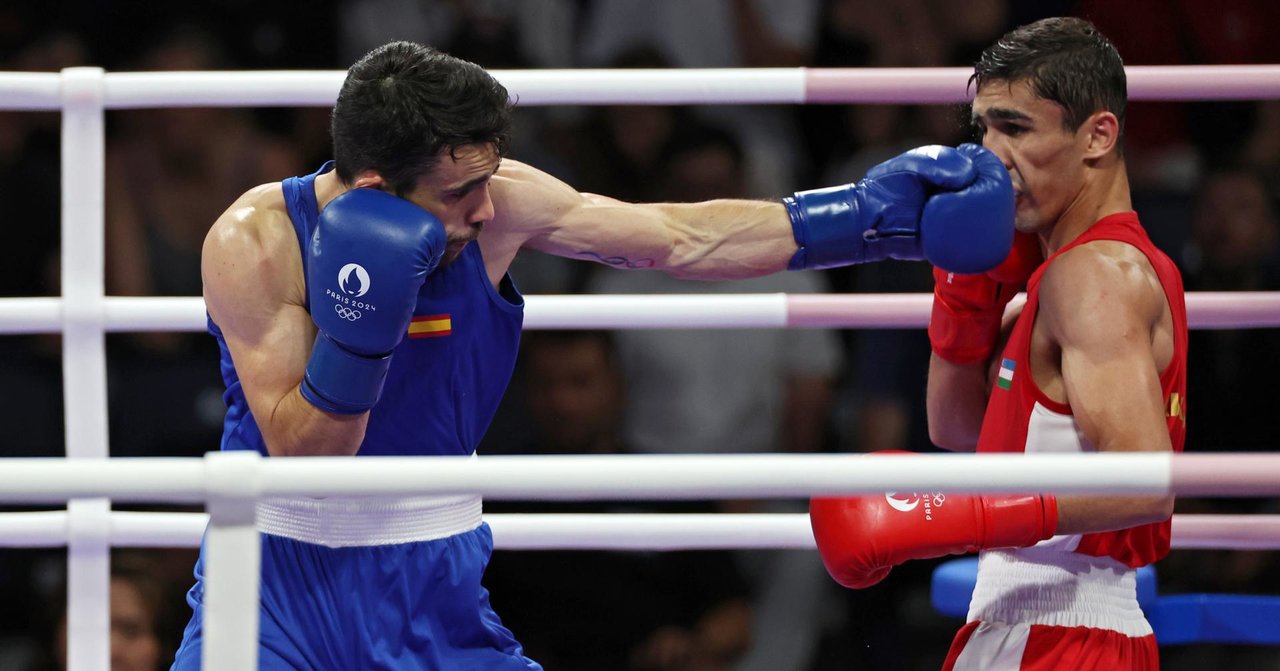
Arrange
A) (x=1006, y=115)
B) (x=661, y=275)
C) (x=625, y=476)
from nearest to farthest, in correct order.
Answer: (x=625, y=476) → (x=1006, y=115) → (x=661, y=275)

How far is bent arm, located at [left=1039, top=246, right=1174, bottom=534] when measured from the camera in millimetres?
1951

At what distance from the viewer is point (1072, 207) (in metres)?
2.22

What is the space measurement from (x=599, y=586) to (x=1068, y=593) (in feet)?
5.91

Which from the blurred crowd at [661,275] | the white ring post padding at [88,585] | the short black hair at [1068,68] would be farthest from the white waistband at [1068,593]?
the blurred crowd at [661,275]

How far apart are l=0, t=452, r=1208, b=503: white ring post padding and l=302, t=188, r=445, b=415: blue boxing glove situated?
1.76 feet

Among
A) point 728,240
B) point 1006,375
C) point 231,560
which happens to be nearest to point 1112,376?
point 1006,375

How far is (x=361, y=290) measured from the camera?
1.88m

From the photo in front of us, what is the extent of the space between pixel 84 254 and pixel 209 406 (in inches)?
57.6

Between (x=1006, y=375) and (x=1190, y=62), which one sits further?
(x=1190, y=62)

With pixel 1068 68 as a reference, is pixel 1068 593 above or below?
below

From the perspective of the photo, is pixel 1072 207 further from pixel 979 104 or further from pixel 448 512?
pixel 448 512


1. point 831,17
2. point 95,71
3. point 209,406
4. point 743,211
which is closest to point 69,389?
point 95,71

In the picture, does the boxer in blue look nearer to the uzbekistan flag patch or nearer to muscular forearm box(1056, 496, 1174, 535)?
the uzbekistan flag patch

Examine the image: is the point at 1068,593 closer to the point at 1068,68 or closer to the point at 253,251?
the point at 1068,68
